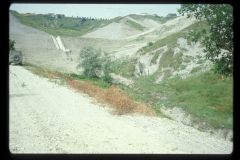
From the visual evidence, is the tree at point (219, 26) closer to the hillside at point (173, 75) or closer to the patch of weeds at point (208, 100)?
the hillside at point (173, 75)

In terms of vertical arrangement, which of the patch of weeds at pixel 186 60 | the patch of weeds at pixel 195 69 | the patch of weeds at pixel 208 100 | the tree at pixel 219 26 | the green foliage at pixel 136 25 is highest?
the green foliage at pixel 136 25

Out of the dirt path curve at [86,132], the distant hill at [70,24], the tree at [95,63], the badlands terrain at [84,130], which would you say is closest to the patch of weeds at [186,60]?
the tree at [95,63]

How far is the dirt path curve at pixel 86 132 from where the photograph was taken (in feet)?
17.4

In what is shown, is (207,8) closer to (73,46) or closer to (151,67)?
(151,67)

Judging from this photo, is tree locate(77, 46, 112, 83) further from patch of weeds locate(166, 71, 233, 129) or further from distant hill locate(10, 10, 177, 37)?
distant hill locate(10, 10, 177, 37)

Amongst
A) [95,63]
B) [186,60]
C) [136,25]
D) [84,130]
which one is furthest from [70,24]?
[84,130]

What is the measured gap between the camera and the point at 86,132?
6.20m

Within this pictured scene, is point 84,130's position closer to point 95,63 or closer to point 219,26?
point 219,26

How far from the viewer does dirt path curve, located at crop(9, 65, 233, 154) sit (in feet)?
17.4

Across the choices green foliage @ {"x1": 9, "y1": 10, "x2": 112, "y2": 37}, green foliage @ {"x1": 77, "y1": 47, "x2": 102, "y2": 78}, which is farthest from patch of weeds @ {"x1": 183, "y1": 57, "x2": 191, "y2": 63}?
green foliage @ {"x1": 9, "y1": 10, "x2": 112, "y2": 37}

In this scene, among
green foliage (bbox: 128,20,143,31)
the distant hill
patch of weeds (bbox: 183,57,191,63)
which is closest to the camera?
patch of weeds (bbox: 183,57,191,63)

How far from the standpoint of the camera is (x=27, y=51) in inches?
1448
